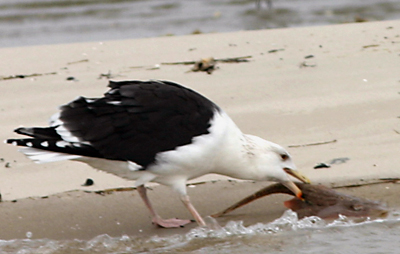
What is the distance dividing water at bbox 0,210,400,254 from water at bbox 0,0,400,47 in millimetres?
7194

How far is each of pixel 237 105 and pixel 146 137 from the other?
A: 223cm

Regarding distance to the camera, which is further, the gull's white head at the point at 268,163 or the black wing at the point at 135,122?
the gull's white head at the point at 268,163

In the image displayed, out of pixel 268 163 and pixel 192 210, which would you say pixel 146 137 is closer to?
pixel 192 210

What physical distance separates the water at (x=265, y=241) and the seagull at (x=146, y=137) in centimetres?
19

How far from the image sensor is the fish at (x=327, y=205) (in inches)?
175

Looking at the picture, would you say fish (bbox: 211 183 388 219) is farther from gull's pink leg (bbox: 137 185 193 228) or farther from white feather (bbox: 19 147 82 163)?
white feather (bbox: 19 147 82 163)

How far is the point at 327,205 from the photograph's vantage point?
447 cm

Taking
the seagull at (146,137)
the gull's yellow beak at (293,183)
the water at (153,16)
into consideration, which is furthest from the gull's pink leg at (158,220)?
the water at (153,16)

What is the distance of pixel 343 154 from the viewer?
5.31m

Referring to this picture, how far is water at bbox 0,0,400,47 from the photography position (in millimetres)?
11898

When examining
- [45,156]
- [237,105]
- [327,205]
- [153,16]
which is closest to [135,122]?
[45,156]

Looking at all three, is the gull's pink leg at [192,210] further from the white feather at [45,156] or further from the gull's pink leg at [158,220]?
the white feather at [45,156]

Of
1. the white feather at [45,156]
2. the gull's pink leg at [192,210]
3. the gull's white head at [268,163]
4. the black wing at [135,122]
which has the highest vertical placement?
the black wing at [135,122]

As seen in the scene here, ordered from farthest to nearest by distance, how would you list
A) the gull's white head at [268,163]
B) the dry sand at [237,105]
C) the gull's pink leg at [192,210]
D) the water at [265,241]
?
the dry sand at [237,105] < the gull's white head at [268,163] < the gull's pink leg at [192,210] < the water at [265,241]
